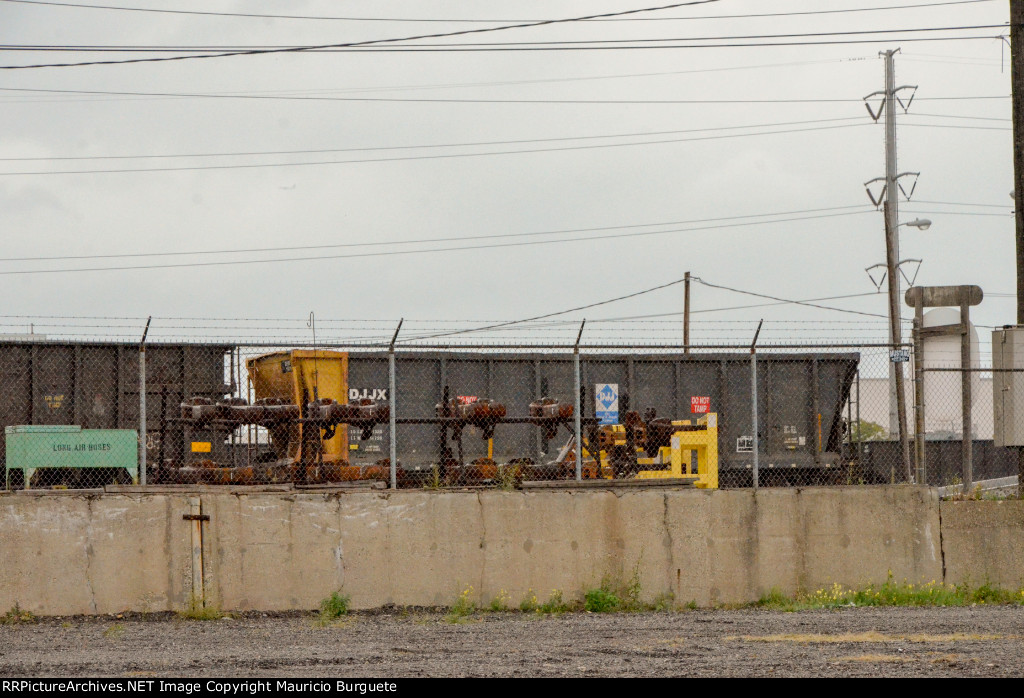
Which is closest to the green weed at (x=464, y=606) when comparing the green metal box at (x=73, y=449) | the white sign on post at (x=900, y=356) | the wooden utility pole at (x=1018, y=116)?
the white sign on post at (x=900, y=356)

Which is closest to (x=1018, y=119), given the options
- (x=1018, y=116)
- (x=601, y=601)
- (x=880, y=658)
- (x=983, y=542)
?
(x=1018, y=116)

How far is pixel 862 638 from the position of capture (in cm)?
923

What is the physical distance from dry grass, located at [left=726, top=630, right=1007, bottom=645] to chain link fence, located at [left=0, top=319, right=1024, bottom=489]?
325 centimetres

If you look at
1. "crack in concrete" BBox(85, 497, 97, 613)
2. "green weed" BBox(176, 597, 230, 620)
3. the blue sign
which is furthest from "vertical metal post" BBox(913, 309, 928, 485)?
"crack in concrete" BBox(85, 497, 97, 613)

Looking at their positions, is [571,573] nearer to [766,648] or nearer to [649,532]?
[649,532]

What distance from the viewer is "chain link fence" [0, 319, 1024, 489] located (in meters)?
14.3

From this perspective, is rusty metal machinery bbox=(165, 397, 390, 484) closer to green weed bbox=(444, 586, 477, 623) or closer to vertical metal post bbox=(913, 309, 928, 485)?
green weed bbox=(444, 586, 477, 623)

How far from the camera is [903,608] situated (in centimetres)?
1157

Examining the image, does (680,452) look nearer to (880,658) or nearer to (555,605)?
(555,605)

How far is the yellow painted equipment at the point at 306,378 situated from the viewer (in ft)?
58.0

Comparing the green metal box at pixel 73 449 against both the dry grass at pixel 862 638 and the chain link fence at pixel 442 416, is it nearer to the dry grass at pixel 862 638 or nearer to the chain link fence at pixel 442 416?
the chain link fence at pixel 442 416

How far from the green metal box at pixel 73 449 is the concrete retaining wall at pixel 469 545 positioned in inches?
202
